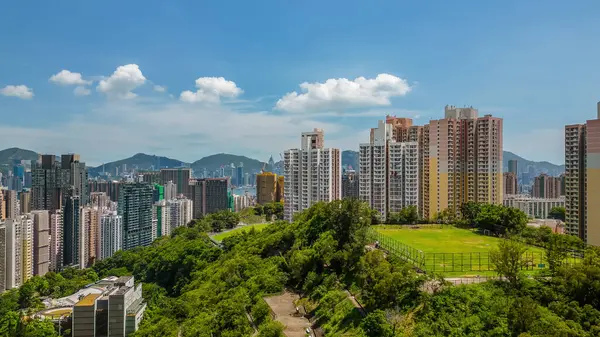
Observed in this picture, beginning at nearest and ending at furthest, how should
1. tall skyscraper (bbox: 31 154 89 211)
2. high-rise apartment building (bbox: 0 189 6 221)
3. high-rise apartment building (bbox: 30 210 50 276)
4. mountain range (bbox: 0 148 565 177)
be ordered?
high-rise apartment building (bbox: 30 210 50 276), high-rise apartment building (bbox: 0 189 6 221), tall skyscraper (bbox: 31 154 89 211), mountain range (bbox: 0 148 565 177)

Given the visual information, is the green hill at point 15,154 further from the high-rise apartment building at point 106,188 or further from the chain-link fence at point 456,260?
the chain-link fence at point 456,260

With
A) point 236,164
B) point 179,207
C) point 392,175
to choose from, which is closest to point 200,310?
point 392,175

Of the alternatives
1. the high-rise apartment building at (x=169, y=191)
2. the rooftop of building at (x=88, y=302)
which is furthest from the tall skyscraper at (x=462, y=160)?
the high-rise apartment building at (x=169, y=191)

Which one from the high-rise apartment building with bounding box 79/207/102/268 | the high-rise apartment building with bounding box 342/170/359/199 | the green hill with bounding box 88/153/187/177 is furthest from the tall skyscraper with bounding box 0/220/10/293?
the green hill with bounding box 88/153/187/177

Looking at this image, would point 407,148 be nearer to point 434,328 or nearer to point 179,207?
point 434,328

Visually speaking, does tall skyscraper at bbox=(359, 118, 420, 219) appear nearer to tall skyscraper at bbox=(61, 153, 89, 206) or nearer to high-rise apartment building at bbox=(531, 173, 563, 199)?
tall skyscraper at bbox=(61, 153, 89, 206)

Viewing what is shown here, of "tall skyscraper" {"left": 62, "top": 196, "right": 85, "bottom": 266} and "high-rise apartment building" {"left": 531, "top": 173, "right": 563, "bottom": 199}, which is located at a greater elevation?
"high-rise apartment building" {"left": 531, "top": 173, "right": 563, "bottom": 199}

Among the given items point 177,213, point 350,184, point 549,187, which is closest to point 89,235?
point 177,213
